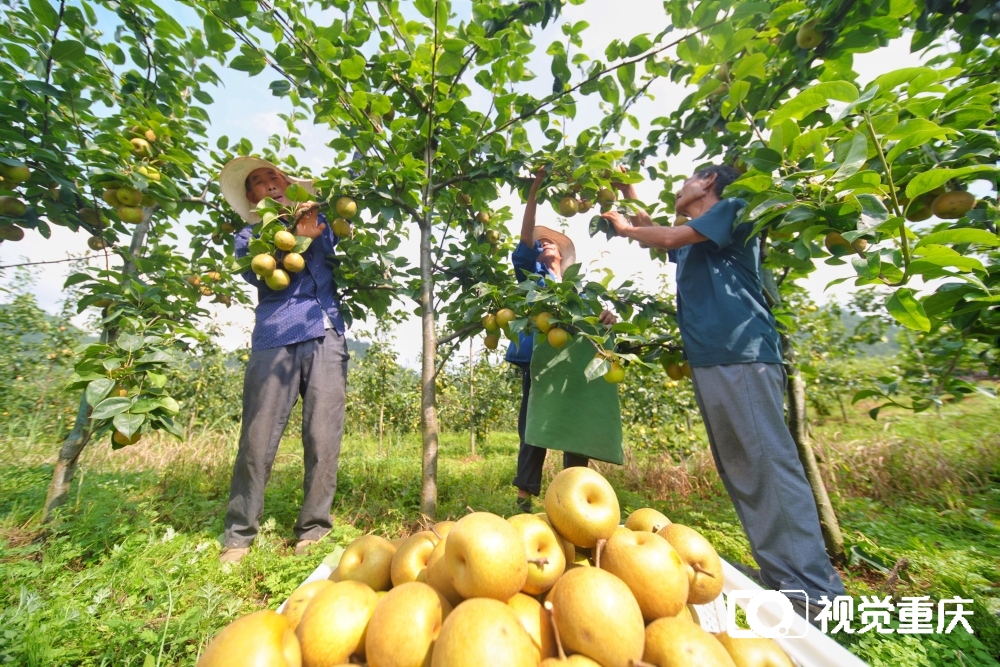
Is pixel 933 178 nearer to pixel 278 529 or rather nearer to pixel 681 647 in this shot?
pixel 681 647

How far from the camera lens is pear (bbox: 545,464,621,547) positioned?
1.01m

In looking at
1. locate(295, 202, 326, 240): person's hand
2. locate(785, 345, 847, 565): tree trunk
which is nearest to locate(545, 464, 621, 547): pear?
locate(785, 345, 847, 565): tree trunk

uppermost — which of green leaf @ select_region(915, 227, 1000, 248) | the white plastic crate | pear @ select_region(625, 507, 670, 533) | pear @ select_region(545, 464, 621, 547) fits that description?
green leaf @ select_region(915, 227, 1000, 248)

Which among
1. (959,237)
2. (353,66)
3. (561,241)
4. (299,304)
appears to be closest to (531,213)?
(561,241)

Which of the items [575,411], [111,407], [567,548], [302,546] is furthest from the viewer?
[575,411]

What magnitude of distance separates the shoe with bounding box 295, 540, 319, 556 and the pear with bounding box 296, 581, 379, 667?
6.23ft

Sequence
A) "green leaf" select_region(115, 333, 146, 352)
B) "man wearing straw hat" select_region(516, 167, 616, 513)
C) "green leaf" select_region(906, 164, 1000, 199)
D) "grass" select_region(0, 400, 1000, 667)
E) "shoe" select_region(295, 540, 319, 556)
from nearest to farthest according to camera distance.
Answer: "green leaf" select_region(906, 164, 1000, 199)
"grass" select_region(0, 400, 1000, 667)
"green leaf" select_region(115, 333, 146, 352)
"shoe" select_region(295, 540, 319, 556)
"man wearing straw hat" select_region(516, 167, 616, 513)

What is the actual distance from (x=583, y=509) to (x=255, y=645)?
0.73 m

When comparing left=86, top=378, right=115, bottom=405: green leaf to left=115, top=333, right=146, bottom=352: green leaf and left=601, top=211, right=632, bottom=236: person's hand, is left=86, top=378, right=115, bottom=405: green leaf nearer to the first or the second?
left=115, top=333, right=146, bottom=352: green leaf

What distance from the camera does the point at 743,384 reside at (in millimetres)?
1961

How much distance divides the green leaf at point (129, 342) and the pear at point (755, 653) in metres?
2.66

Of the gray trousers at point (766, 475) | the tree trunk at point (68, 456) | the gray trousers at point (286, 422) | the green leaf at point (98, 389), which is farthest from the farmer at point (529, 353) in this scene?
the tree trunk at point (68, 456)

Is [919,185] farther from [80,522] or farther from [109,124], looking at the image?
[80,522]

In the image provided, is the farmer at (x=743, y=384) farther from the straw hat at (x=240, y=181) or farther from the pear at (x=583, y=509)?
the straw hat at (x=240, y=181)
